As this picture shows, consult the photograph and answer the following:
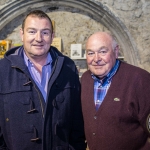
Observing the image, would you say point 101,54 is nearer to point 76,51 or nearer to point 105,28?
point 76,51

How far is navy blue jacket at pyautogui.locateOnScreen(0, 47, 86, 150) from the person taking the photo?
1.40 m

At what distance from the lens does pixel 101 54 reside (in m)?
1.61

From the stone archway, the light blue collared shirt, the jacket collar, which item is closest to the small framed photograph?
the stone archway

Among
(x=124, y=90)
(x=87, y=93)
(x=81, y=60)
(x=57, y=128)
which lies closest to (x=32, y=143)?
(x=57, y=128)

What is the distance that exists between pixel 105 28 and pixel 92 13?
0.97 ft

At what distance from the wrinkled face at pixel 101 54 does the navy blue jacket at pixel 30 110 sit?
25 centimetres

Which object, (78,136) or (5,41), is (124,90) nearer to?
(78,136)

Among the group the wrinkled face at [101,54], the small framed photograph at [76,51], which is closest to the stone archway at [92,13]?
the small framed photograph at [76,51]

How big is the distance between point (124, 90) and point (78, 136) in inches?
19.0

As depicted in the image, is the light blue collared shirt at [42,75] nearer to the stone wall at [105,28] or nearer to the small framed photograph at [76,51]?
the small framed photograph at [76,51]

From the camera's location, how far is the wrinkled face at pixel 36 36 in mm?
1493

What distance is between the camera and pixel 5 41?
3.34 m

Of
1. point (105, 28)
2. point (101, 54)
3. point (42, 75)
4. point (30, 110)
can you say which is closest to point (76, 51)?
point (105, 28)

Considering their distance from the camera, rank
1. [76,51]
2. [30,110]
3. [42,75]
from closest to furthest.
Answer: [30,110] → [42,75] → [76,51]
